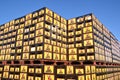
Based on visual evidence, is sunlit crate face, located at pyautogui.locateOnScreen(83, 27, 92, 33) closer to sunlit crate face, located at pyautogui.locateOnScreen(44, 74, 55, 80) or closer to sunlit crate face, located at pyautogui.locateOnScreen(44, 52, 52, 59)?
sunlit crate face, located at pyautogui.locateOnScreen(44, 52, 52, 59)

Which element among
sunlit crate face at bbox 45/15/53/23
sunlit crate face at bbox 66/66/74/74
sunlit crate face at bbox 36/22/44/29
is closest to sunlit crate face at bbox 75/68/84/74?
sunlit crate face at bbox 66/66/74/74

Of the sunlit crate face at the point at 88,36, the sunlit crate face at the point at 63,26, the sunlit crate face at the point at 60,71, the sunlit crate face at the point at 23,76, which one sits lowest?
the sunlit crate face at the point at 23,76

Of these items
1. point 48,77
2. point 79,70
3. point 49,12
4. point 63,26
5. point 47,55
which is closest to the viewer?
point 48,77

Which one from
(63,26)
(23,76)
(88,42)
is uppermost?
(63,26)

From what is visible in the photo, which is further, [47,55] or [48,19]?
[48,19]

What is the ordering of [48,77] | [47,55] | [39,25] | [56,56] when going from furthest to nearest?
[56,56], [39,25], [47,55], [48,77]

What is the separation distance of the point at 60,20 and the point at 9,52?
560cm

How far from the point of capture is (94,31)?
11.9 m

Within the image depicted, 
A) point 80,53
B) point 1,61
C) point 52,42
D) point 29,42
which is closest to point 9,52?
point 1,61

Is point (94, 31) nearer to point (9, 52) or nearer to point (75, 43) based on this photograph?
point (75, 43)

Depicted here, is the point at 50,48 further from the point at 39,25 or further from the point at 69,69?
the point at 69,69

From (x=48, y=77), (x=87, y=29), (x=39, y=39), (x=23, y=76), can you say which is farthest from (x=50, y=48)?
(x=87, y=29)

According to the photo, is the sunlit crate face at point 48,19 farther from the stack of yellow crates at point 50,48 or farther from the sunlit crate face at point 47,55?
the sunlit crate face at point 47,55

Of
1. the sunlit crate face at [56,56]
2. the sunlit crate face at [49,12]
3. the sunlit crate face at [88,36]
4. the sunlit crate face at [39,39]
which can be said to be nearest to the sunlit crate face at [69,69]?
the sunlit crate face at [56,56]
